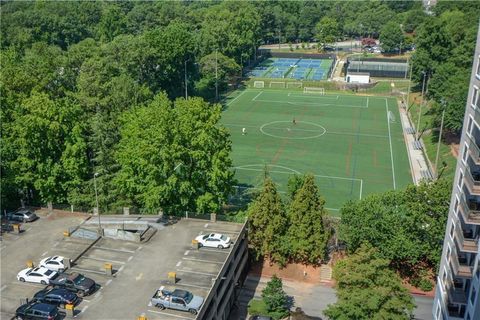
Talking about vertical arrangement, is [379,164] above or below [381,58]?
below

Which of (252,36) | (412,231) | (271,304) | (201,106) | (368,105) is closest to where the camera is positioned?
(271,304)

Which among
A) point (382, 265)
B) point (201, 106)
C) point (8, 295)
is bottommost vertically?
point (8, 295)

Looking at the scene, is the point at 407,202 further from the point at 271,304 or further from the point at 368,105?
the point at 368,105

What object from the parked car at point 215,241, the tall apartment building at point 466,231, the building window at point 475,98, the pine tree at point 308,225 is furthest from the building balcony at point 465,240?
the parked car at point 215,241

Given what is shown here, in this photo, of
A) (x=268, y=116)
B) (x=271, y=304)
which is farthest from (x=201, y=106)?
(x=268, y=116)

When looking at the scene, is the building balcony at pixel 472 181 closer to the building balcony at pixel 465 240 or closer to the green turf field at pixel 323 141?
the building balcony at pixel 465 240

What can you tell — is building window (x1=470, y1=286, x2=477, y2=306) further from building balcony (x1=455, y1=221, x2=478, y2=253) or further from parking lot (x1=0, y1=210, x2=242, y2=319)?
parking lot (x1=0, y1=210, x2=242, y2=319)

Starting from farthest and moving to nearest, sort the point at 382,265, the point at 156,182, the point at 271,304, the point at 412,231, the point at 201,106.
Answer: the point at 201,106, the point at 156,182, the point at 412,231, the point at 271,304, the point at 382,265
